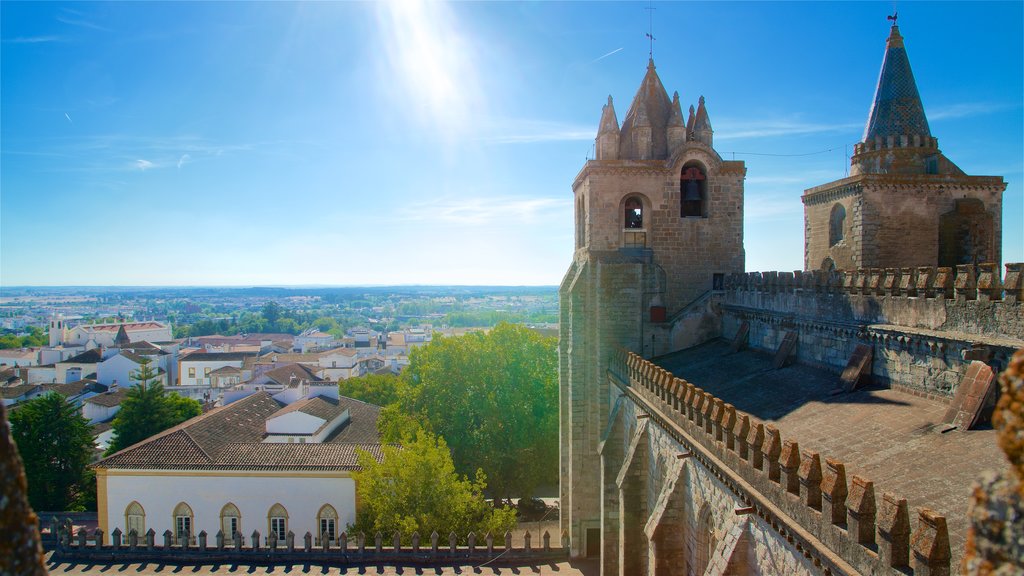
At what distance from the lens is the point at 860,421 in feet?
40.6

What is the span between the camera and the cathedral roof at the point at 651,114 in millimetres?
27188

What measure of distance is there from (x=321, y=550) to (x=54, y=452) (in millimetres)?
28336

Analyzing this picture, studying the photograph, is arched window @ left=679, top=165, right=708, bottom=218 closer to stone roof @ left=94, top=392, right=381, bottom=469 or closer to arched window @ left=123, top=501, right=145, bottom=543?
stone roof @ left=94, top=392, right=381, bottom=469

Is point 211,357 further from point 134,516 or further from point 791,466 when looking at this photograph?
point 791,466

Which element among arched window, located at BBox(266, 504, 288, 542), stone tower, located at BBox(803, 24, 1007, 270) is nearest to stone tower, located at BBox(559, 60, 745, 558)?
stone tower, located at BBox(803, 24, 1007, 270)

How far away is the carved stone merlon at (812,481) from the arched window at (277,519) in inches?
1166

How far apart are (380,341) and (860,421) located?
157 metres

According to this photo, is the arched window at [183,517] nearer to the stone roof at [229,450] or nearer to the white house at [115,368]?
the stone roof at [229,450]

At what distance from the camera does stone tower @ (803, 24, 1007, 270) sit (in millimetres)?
23500

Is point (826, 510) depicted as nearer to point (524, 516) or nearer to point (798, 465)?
point (798, 465)

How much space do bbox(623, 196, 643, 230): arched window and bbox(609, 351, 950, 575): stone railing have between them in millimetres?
13155

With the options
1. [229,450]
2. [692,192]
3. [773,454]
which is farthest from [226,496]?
[773,454]

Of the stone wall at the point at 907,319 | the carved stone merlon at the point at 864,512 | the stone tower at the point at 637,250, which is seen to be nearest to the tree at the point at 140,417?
the stone tower at the point at 637,250

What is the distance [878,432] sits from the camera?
1156 cm
